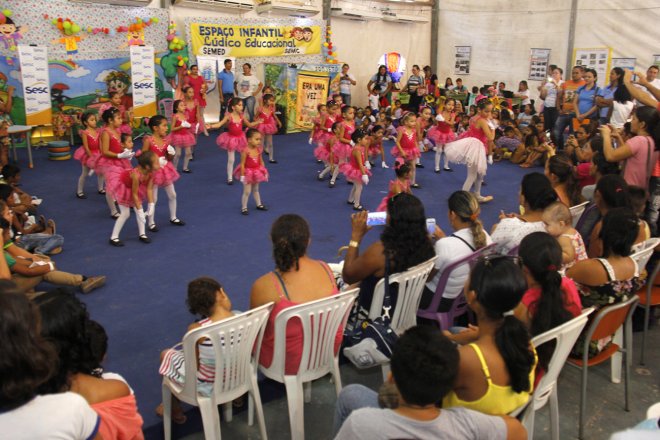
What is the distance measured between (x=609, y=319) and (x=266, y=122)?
310 inches

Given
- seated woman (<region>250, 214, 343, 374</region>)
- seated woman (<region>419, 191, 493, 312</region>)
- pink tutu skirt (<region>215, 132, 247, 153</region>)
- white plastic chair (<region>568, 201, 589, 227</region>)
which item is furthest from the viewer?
pink tutu skirt (<region>215, 132, 247, 153</region>)

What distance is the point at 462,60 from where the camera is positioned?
17281 millimetres

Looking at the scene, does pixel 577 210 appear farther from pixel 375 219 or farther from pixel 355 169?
pixel 355 169

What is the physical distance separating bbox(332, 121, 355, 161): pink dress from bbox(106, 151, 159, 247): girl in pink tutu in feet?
11.2

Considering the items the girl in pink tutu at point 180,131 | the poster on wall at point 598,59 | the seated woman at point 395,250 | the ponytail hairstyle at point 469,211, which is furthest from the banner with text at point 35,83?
the poster on wall at point 598,59

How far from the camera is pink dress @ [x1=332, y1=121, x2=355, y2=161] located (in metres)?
8.77

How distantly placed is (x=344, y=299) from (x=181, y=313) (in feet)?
6.74

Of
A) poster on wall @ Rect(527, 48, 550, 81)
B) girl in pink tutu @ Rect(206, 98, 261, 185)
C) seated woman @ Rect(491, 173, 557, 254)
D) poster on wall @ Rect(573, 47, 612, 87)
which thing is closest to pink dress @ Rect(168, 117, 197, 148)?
girl in pink tutu @ Rect(206, 98, 261, 185)

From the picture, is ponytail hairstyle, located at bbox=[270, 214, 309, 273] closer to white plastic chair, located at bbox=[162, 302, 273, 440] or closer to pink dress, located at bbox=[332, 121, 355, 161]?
white plastic chair, located at bbox=[162, 302, 273, 440]

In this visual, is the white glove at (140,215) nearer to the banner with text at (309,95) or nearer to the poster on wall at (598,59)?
the banner with text at (309,95)

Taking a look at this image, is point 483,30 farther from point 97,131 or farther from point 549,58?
point 97,131

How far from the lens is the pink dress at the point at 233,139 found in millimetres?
8852

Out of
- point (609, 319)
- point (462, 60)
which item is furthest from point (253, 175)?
point (462, 60)

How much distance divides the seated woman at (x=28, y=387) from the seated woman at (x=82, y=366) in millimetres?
176
